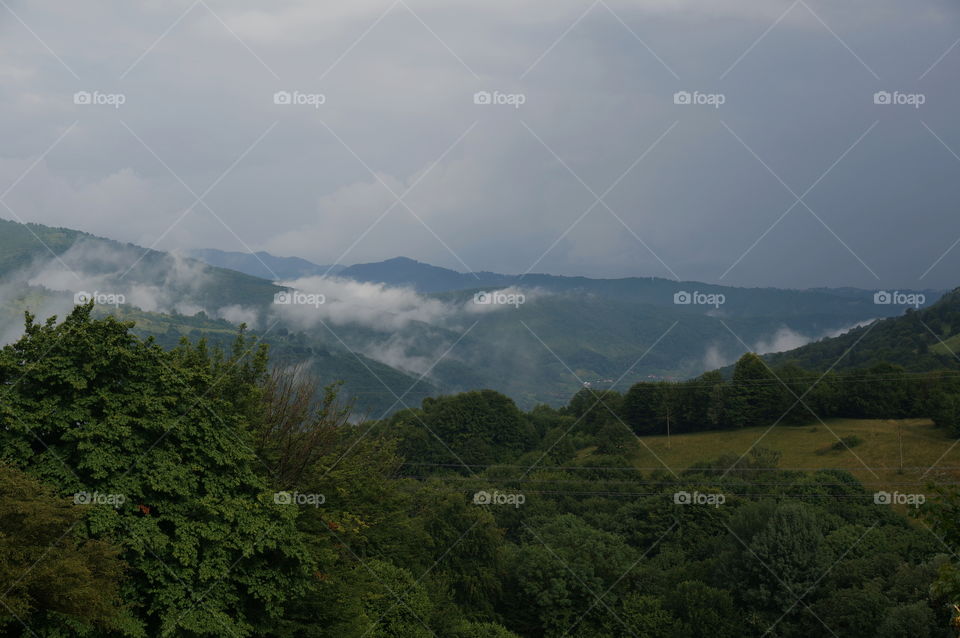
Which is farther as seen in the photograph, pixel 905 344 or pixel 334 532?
pixel 905 344

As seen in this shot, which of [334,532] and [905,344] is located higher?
[905,344]

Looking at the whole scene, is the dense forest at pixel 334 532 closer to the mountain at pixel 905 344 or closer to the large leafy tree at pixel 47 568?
the large leafy tree at pixel 47 568

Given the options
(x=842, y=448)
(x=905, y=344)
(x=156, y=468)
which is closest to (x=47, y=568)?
(x=156, y=468)

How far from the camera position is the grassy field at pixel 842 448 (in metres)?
60.6

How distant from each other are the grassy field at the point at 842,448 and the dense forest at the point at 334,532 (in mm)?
3368

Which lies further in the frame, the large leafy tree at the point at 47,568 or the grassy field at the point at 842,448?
the grassy field at the point at 842,448

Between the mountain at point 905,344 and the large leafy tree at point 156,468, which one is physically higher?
the mountain at point 905,344

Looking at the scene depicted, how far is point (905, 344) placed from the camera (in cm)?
8819

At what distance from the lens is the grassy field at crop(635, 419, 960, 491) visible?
199 feet

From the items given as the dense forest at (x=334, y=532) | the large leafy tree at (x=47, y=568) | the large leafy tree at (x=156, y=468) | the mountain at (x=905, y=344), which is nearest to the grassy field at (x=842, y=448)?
the dense forest at (x=334, y=532)

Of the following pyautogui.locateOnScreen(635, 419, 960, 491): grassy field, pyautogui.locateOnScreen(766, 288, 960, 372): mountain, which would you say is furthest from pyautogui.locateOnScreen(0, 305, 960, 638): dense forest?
pyautogui.locateOnScreen(766, 288, 960, 372): mountain

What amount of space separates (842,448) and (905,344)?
95.0 feet

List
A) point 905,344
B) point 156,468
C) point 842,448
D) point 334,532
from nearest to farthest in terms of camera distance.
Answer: point 156,468
point 334,532
point 842,448
point 905,344

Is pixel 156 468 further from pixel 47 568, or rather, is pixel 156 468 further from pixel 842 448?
pixel 842 448
